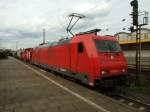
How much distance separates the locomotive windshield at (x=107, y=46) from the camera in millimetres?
11957

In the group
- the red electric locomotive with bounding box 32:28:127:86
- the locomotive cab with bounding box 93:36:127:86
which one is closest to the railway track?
the locomotive cab with bounding box 93:36:127:86

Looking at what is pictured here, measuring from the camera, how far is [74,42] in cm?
1375

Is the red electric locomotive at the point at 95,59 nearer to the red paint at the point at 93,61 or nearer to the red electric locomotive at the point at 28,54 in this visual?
the red paint at the point at 93,61

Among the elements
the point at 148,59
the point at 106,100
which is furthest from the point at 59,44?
the point at 148,59

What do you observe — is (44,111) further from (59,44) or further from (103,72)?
(59,44)

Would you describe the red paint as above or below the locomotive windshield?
below

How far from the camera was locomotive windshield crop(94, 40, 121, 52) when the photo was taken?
39.2 feet

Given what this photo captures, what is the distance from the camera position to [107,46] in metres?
12.3

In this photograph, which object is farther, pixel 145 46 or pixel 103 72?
pixel 145 46

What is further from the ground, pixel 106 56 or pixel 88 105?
pixel 106 56

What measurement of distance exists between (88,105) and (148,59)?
23.0m

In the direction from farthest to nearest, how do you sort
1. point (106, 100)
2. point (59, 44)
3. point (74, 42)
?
point (59, 44) < point (74, 42) < point (106, 100)

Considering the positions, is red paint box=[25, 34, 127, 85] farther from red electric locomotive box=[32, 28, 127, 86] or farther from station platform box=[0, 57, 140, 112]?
station platform box=[0, 57, 140, 112]

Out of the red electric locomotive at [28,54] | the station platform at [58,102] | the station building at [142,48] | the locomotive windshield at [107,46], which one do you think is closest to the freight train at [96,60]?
the locomotive windshield at [107,46]
